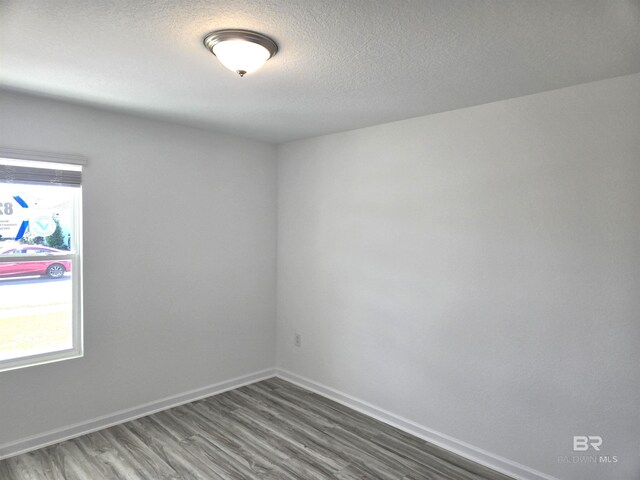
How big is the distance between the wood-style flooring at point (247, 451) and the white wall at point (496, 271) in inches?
11.9

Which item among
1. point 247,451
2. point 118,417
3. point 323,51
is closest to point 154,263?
point 118,417

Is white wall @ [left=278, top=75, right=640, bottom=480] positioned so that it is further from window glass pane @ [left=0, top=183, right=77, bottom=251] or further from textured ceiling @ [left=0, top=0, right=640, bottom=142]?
window glass pane @ [left=0, top=183, right=77, bottom=251]

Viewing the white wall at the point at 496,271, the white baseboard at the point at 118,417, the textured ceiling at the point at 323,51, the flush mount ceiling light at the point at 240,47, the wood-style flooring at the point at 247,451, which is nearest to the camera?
the textured ceiling at the point at 323,51

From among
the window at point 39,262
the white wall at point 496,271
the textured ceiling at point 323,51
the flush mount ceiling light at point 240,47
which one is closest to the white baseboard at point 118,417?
the window at point 39,262

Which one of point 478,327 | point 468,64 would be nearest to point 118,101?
point 468,64

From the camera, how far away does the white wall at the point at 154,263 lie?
303 centimetres

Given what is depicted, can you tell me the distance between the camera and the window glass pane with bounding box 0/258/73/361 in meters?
2.93

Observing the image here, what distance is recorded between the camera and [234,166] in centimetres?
412

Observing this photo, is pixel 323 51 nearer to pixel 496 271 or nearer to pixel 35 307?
pixel 496 271

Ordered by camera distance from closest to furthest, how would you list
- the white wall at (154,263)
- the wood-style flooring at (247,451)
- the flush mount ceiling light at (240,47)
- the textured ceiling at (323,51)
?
1. the textured ceiling at (323,51)
2. the flush mount ceiling light at (240,47)
3. the wood-style flooring at (247,451)
4. the white wall at (154,263)

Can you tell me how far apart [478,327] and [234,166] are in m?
2.66

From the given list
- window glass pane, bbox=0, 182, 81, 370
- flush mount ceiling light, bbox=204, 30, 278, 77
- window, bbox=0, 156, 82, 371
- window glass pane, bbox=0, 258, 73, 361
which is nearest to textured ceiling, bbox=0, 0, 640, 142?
flush mount ceiling light, bbox=204, 30, 278, 77

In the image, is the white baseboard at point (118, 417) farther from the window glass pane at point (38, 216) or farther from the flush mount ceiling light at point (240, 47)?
the flush mount ceiling light at point (240, 47)

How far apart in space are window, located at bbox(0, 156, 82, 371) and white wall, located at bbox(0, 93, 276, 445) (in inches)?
4.0
